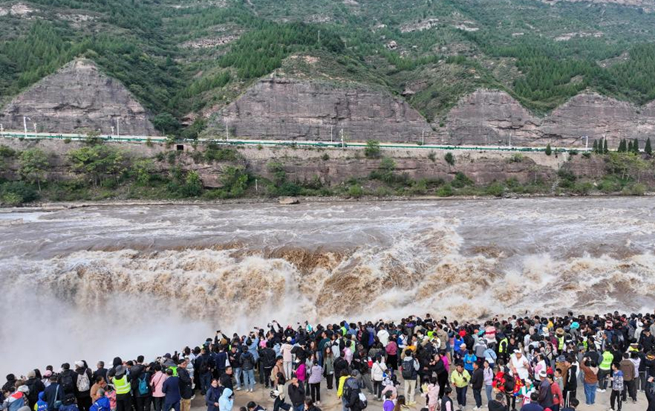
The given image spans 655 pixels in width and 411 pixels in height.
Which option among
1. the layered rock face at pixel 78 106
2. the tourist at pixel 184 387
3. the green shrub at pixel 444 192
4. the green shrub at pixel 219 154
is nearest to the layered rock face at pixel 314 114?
the layered rock face at pixel 78 106

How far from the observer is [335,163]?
65750mm

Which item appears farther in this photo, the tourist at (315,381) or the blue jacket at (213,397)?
A: the tourist at (315,381)

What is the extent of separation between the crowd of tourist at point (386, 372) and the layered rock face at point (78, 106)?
74432 millimetres

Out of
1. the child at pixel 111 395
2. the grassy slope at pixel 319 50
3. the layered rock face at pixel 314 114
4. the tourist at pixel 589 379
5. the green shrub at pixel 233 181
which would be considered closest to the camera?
the child at pixel 111 395

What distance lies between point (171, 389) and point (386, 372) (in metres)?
5.17

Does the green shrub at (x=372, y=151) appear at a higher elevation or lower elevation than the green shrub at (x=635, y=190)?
higher

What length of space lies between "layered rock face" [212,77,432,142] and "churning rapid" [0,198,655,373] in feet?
167

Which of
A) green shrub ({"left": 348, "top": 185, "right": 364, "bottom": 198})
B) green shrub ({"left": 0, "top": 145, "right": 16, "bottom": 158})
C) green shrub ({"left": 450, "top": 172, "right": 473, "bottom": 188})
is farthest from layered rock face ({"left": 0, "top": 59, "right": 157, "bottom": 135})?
green shrub ({"left": 450, "top": 172, "right": 473, "bottom": 188})

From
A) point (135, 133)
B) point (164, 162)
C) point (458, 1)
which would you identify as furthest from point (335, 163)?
point (458, 1)

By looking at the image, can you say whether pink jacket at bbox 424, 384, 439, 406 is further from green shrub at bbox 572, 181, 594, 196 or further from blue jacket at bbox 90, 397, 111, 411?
green shrub at bbox 572, 181, 594, 196

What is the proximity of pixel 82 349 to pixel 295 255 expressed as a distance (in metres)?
10.7

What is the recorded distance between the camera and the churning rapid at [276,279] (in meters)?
21.4

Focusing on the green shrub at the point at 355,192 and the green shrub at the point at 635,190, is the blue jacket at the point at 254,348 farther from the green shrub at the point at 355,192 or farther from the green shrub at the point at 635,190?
the green shrub at the point at 635,190

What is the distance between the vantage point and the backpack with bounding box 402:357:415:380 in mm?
11822
